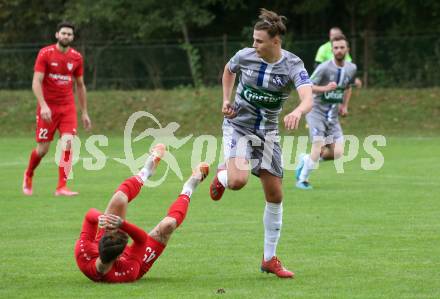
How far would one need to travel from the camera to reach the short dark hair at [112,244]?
7.28 metres

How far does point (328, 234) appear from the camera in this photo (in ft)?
33.8

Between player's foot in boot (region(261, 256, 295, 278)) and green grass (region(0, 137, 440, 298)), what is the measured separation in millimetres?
68

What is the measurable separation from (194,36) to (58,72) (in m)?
25.2

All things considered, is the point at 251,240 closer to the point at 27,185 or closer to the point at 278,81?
the point at 278,81

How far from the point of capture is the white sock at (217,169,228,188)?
29.2 ft

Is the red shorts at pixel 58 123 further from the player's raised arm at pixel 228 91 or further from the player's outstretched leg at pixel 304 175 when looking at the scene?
the player's raised arm at pixel 228 91

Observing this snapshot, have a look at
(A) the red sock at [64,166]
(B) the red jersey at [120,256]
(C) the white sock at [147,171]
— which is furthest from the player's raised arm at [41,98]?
(B) the red jersey at [120,256]

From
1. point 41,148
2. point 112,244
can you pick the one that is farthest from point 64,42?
point 112,244

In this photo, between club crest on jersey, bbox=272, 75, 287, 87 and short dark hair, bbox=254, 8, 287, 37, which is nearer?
short dark hair, bbox=254, 8, 287, 37

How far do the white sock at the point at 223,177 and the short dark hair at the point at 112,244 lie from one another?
1727 mm

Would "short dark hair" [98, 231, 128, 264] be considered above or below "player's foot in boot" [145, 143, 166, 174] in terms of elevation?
below

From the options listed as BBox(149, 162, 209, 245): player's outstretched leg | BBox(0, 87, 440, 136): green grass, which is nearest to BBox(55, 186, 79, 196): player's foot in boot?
BBox(149, 162, 209, 245): player's outstretched leg

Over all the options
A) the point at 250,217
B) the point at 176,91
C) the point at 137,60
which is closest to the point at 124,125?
the point at 176,91

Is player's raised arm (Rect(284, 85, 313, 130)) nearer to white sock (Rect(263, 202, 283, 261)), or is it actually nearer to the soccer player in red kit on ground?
white sock (Rect(263, 202, 283, 261))
